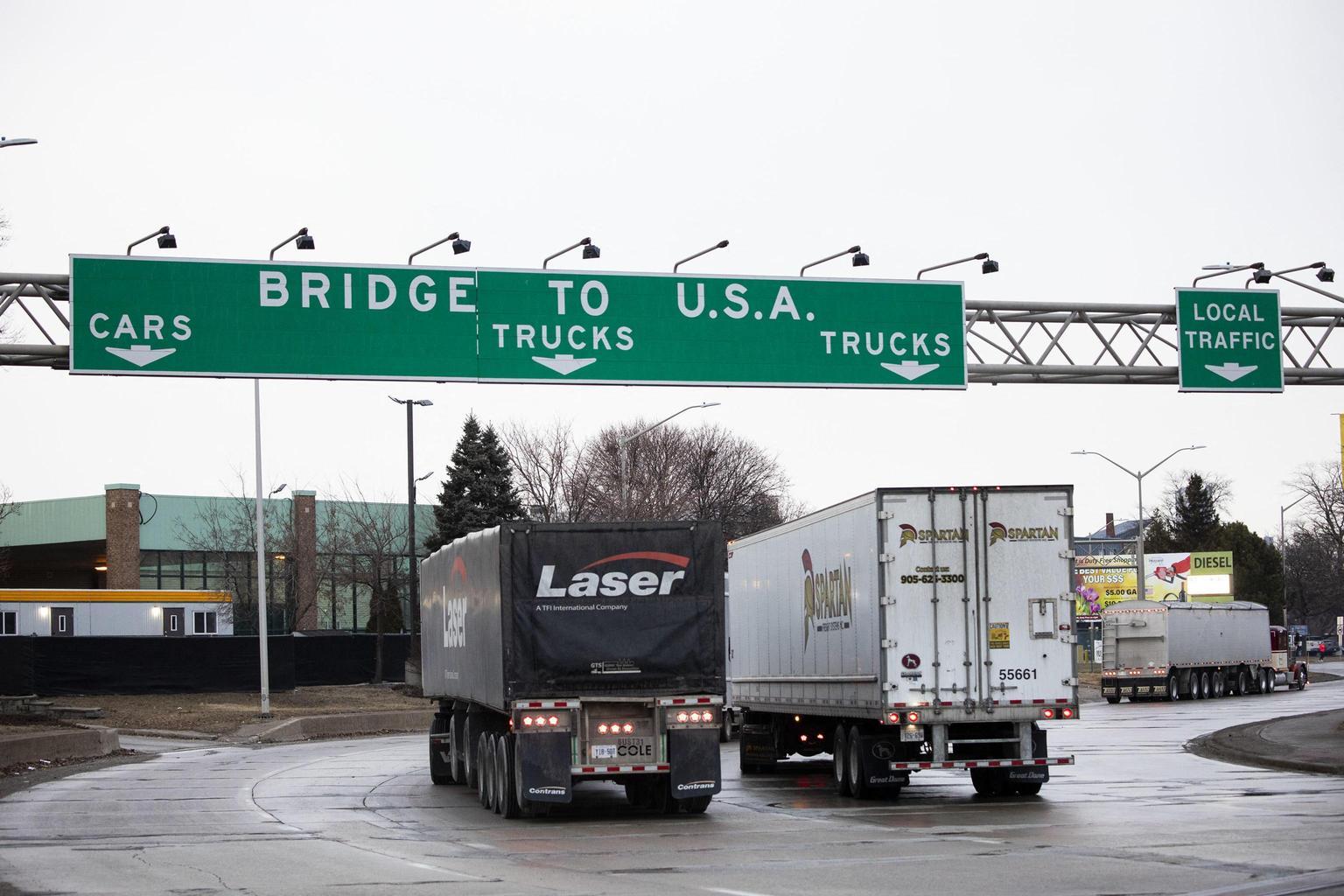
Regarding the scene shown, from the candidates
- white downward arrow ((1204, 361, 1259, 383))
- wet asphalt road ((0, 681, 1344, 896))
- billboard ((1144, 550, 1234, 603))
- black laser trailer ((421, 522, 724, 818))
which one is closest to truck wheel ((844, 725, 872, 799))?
wet asphalt road ((0, 681, 1344, 896))

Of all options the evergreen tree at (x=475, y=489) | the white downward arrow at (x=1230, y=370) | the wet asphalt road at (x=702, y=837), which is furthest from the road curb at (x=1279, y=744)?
the evergreen tree at (x=475, y=489)

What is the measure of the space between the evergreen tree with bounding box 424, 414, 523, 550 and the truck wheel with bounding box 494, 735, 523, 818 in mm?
45409

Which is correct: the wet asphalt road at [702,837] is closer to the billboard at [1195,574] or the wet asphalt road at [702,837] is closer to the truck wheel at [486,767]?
the truck wheel at [486,767]

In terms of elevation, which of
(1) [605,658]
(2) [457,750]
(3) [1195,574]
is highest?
(1) [605,658]

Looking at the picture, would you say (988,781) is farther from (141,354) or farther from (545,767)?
(141,354)

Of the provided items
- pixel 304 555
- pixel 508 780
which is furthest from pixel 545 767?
pixel 304 555

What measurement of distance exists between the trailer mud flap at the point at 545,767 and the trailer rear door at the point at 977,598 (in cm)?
408

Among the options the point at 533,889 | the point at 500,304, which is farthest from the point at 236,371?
the point at 533,889

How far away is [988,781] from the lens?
2167 centimetres

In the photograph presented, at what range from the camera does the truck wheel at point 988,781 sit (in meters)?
21.5

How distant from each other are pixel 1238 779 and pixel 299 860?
1388 cm

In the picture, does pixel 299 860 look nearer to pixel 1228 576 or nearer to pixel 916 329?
pixel 916 329

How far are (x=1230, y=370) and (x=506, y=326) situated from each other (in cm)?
1113

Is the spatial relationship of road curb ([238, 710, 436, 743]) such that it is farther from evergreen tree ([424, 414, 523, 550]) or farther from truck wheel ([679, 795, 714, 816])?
truck wheel ([679, 795, 714, 816])
